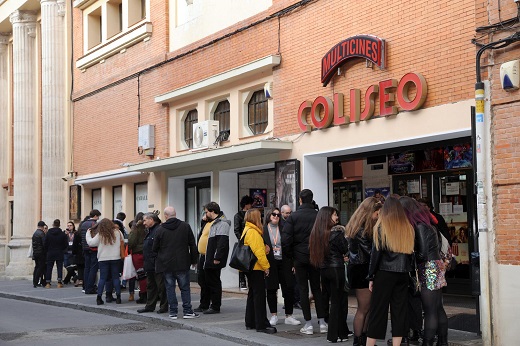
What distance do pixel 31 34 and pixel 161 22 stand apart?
34.2 feet

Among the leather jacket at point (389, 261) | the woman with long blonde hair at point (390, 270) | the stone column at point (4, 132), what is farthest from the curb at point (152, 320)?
the stone column at point (4, 132)

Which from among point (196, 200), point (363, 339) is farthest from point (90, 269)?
point (363, 339)

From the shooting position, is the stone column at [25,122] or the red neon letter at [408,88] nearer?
the red neon letter at [408,88]

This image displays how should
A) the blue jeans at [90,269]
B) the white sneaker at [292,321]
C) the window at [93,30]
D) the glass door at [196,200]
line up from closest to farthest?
1. the white sneaker at [292,321]
2. the blue jeans at [90,269]
3. the glass door at [196,200]
4. the window at [93,30]

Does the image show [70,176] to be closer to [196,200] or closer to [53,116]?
[53,116]

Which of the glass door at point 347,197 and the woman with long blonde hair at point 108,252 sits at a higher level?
the glass door at point 347,197

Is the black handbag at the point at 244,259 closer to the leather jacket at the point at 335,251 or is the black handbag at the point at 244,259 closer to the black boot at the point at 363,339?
the leather jacket at the point at 335,251

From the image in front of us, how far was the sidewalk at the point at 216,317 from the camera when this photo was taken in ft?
38.1

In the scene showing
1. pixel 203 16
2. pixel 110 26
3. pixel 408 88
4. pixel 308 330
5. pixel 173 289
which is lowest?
pixel 308 330

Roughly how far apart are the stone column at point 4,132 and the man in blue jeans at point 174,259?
2017 centimetres

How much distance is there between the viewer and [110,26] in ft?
81.0

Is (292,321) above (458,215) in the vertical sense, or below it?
below

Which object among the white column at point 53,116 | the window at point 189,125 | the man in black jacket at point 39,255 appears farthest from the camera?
the white column at point 53,116

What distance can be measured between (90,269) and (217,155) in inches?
174
